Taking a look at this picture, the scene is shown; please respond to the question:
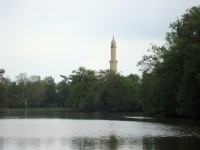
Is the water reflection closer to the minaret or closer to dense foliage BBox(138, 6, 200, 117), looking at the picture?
dense foliage BBox(138, 6, 200, 117)

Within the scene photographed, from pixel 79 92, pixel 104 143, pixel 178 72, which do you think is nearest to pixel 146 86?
pixel 178 72

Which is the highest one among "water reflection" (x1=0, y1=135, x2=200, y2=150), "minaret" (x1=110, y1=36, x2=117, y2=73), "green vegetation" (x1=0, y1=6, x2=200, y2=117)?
"minaret" (x1=110, y1=36, x2=117, y2=73)

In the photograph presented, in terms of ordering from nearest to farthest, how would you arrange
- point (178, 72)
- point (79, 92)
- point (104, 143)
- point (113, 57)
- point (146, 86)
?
point (104, 143), point (178, 72), point (146, 86), point (79, 92), point (113, 57)

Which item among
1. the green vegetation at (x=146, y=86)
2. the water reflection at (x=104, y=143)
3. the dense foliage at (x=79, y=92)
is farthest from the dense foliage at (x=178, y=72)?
the dense foliage at (x=79, y=92)

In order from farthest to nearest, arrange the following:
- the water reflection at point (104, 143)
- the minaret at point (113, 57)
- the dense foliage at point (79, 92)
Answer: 1. the minaret at point (113, 57)
2. the dense foliage at point (79, 92)
3. the water reflection at point (104, 143)

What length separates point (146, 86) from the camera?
88.7 metres

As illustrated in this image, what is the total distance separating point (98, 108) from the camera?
128250mm

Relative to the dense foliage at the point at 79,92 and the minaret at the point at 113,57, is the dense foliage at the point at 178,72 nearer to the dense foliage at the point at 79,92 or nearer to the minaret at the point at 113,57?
the dense foliage at the point at 79,92

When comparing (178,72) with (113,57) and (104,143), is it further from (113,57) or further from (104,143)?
(113,57)

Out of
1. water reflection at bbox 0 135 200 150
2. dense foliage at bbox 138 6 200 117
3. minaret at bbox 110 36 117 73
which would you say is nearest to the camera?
water reflection at bbox 0 135 200 150

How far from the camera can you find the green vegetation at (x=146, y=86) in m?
59.6

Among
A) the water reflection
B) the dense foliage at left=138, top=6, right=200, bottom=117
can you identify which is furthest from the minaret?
the water reflection

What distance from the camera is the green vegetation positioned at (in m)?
59.6

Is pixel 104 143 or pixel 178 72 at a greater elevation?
pixel 178 72
